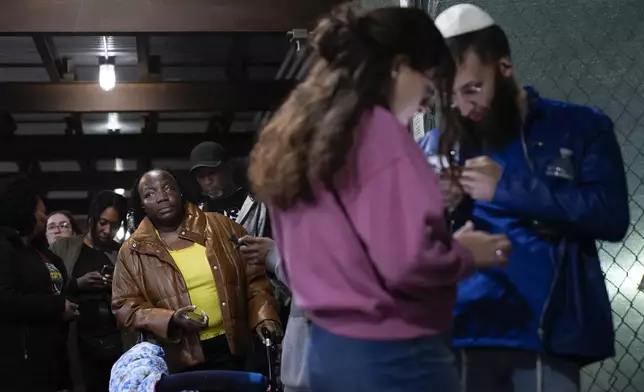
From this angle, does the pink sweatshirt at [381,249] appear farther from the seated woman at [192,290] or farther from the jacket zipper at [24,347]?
the jacket zipper at [24,347]

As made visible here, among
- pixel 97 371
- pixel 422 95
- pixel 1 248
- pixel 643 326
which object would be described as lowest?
pixel 97 371

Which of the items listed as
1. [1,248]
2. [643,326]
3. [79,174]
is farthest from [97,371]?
[79,174]

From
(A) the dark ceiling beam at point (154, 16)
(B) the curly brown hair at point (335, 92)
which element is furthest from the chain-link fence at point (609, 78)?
(A) the dark ceiling beam at point (154, 16)

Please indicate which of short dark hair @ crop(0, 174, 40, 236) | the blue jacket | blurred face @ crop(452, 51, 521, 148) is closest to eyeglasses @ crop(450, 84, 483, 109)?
blurred face @ crop(452, 51, 521, 148)

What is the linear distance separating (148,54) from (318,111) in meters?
8.27

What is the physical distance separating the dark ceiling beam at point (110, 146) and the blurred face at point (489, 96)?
35.3ft

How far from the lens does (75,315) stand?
13.7 ft

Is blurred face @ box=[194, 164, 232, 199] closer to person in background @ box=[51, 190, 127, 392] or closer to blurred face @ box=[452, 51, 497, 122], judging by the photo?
person in background @ box=[51, 190, 127, 392]

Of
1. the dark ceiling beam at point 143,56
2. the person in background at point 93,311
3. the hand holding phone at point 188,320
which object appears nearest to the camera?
the hand holding phone at point 188,320

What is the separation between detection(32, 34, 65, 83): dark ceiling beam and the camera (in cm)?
870

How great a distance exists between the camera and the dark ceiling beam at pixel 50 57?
8695mm

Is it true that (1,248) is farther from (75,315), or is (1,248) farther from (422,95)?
(422,95)

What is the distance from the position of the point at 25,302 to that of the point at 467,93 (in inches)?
99.0

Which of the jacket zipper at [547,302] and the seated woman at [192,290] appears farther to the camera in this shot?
the seated woman at [192,290]
